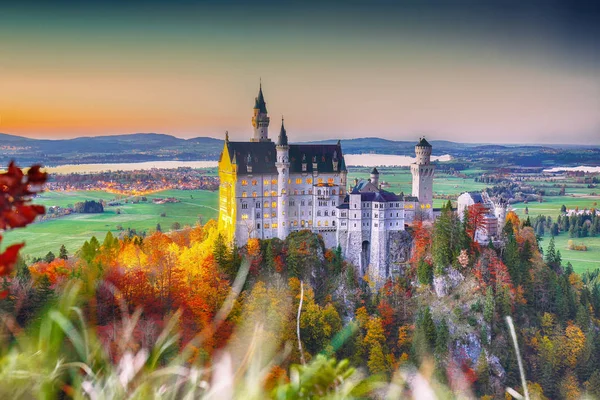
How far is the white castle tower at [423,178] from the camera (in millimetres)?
46719

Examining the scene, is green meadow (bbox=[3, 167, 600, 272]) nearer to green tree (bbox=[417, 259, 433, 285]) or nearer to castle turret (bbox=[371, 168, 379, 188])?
castle turret (bbox=[371, 168, 379, 188])

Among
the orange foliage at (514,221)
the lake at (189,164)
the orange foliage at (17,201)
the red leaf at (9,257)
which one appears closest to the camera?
the red leaf at (9,257)

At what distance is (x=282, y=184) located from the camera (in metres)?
44.3

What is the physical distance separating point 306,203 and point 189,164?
2219 inches

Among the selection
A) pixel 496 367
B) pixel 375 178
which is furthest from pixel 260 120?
pixel 496 367

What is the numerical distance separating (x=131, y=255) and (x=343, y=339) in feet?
50.9

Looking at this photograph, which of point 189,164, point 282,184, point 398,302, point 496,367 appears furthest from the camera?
point 189,164

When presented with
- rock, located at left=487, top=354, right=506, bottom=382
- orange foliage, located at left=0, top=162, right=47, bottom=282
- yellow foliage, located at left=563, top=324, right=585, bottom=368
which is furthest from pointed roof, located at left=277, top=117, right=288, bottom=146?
orange foliage, located at left=0, top=162, right=47, bottom=282

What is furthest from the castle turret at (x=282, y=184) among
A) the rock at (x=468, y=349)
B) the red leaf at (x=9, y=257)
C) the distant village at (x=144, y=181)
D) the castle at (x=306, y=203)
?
the distant village at (x=144, y=181)

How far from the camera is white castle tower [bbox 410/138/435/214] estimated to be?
4672cm

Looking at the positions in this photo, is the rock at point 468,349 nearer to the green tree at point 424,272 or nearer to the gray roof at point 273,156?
the green tree at point 424,272

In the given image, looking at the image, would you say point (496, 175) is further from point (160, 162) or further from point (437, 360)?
point (437, 360)

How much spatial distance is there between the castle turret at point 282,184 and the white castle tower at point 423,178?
1060 centimetres

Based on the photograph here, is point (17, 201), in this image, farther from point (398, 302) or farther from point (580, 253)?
point (580, 253)
